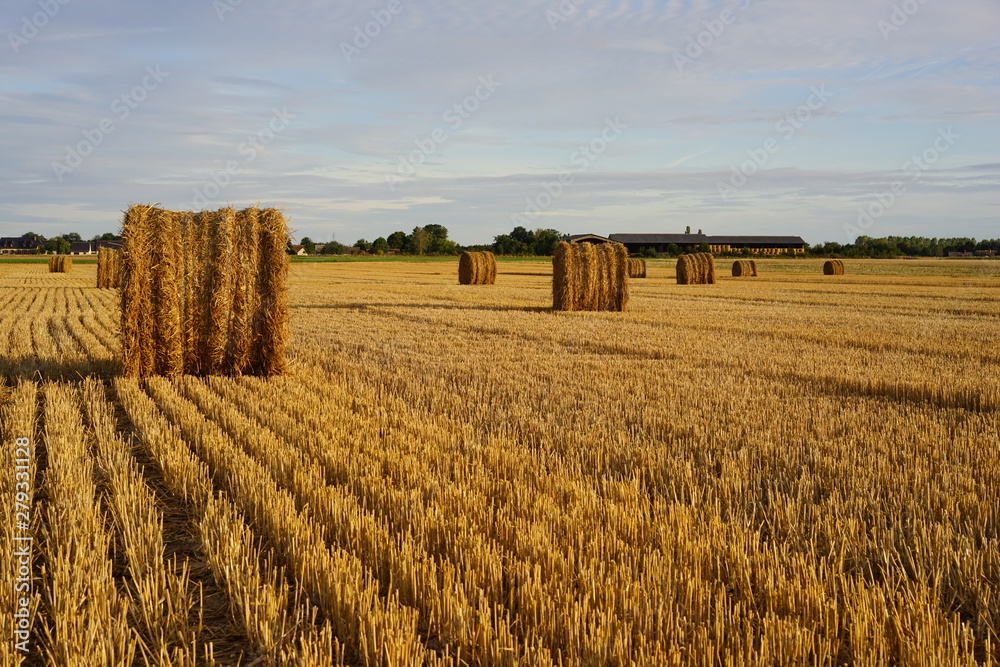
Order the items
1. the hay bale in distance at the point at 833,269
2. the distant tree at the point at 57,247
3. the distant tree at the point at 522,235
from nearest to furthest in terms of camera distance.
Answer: the hay bale in distance at the point at 833,269 < the distant tree at the point at 57,247 < the distant tree at the point at 522,235

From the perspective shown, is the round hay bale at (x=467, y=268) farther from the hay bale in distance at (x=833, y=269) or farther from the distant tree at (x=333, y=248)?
the distant tree at (x=333, y=248)

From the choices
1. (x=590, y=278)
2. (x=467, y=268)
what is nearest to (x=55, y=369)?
(x=590, y=278)

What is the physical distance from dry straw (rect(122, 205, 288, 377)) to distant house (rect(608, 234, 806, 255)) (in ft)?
318

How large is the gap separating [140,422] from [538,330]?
864cm

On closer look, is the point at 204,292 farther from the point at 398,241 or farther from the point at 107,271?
the point at 398,241

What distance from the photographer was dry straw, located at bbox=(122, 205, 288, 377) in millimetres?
9625

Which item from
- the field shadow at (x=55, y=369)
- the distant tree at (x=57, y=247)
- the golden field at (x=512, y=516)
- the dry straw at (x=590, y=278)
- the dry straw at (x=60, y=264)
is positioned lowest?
the golden field at (x=512, y=516)

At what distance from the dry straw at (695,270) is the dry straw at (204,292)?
29999mm

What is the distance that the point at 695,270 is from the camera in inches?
1501

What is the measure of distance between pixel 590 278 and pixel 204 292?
1153 centimetres

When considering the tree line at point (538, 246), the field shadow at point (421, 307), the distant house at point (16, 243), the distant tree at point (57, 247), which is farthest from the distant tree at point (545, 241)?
the distant house at point (16, 243)

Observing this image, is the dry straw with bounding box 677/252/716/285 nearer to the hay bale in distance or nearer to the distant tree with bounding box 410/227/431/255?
the hay bale in distance

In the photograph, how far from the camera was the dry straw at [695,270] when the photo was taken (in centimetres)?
3791

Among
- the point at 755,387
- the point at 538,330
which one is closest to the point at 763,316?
the point at 538,330
